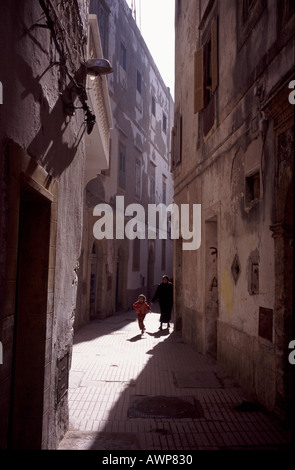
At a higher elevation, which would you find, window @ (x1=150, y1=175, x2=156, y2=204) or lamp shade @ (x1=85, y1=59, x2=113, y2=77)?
window @ (x1=150, y1=175, x2=156, y2=204)

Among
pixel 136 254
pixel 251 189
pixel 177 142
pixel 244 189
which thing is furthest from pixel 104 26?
pixel 251 189

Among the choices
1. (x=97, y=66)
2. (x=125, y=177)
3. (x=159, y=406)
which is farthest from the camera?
(x=125, y=177)

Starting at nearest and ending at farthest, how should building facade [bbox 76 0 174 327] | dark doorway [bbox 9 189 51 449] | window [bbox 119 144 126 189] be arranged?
dark doorway [bbox 9 189 51 449], building facade [bbox 76 0 174 327], window [bbox 119 144 126 189]

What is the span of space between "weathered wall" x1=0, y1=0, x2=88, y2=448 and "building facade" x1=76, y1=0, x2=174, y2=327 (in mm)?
6537

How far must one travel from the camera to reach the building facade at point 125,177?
14891mm

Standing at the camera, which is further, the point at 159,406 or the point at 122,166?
the point at 122,166

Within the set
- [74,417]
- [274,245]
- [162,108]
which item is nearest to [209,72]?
[274,245]

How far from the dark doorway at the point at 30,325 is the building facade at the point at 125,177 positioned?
25.3 ft

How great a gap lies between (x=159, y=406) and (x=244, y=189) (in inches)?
136

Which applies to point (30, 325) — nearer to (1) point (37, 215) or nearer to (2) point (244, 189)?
(1) point (37, 215)

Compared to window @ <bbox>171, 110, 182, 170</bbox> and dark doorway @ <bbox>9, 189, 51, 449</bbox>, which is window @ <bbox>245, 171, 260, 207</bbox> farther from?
window @ <bbox>171, 110, 182, 170</bbox>

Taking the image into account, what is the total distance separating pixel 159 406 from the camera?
19.3ft

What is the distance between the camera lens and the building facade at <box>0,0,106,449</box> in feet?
9.03

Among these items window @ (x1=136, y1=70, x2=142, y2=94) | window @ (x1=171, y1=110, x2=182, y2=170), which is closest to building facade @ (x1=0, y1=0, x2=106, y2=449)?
window @ (x1=171, y1=110, x2=182, y2=170)
